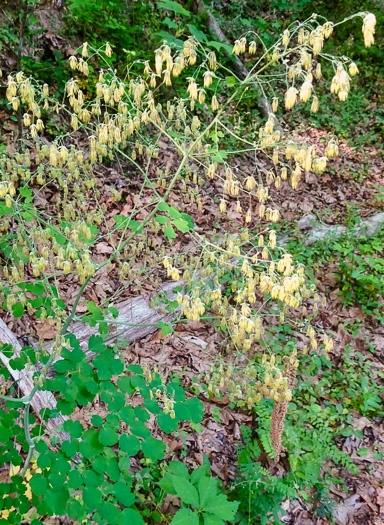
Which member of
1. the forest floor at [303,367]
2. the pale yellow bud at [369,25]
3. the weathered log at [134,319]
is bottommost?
the forest floor at [303,367]

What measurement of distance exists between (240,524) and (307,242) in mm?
3385

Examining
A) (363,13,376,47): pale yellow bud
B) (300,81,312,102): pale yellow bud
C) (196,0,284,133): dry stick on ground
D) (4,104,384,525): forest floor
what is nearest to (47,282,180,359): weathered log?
(4,104,384,525): forest floor

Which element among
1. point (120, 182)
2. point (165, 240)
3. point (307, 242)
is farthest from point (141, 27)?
point (307, 242)

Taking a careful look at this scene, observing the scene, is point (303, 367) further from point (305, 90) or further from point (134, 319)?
point (305, 90)

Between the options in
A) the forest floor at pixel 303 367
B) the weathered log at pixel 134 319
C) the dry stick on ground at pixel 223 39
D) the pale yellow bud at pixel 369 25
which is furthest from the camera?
the dry stick on ground at pixel 223 39

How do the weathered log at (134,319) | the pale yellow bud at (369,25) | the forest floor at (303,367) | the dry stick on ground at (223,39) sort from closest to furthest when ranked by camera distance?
1. the pale yellow bud at (369,25)
2. the forest floor at (303,367)
3. the weathered log at (134,319)
4. the dry stick on ground at (223,39)

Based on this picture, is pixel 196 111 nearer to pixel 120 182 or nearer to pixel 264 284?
pixel 120 182

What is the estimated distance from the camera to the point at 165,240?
4.36m

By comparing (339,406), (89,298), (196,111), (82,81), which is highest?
(82,81)

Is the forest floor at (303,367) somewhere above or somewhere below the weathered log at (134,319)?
below

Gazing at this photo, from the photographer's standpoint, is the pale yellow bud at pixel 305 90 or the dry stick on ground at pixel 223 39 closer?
the pale yellow bud at pixel 305 90

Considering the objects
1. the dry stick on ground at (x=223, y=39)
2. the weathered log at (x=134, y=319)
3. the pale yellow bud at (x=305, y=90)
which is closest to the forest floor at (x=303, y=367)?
the weathered log at (x=134, y=319)

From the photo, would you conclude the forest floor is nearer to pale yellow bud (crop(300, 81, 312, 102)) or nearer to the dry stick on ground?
pale yellow bud (crop(300, 81, 312, 102))

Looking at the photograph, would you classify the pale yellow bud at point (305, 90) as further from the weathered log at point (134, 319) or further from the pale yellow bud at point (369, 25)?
the weathered log at point (134, 319)
